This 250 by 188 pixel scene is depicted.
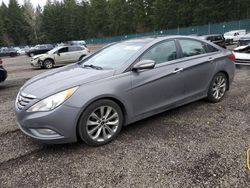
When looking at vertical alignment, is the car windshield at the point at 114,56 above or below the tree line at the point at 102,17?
below

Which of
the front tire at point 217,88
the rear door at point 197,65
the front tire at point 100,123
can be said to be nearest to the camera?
the front tire at point 100,123

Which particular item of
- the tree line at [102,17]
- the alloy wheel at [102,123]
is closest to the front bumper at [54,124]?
the alloy wheel at [102,123]

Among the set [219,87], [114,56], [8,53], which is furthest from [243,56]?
[8,53]

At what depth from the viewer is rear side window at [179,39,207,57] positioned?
5.20 m

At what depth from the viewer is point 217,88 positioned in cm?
585

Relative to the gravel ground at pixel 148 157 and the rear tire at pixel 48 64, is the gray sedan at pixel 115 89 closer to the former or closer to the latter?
the gravel ground at pixel 148 157

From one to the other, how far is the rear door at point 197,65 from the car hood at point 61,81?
1.66m

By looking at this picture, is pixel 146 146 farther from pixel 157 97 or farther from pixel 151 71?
pixel 151 71

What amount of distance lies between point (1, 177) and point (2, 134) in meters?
1.56

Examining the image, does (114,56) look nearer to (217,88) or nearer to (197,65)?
(197,65)

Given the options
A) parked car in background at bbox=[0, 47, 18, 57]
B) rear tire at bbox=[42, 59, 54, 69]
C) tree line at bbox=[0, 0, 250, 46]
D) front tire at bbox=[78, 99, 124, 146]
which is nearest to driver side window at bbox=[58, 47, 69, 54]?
rear tire at bbox=[42, 59, 54, 69]

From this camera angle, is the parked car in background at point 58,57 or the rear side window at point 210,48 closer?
the rear side window at point 210,48

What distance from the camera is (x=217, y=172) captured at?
328 centimetres

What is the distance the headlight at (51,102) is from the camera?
A: 3.67 metres
